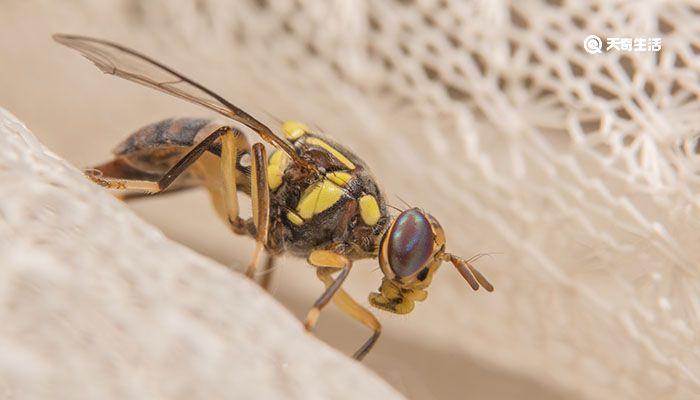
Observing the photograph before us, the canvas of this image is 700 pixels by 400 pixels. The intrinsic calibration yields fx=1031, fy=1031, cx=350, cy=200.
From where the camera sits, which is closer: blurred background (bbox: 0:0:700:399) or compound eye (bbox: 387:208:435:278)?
compound eye (bbox: 387:208:435:278)

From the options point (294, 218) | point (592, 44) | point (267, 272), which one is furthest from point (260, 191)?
point (592, 44)

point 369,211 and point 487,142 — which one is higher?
point 487,142

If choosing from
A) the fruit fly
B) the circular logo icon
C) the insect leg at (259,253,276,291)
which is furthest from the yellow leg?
the circular logo icon

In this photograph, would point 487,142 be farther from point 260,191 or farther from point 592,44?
point 260,191

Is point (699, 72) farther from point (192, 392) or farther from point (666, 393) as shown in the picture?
point (192, 392)

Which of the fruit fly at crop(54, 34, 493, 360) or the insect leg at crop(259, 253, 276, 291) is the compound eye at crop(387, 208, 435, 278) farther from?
the insect leg at crop(259, 253, 276, 291)

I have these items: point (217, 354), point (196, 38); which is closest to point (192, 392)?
point (217, 354)
